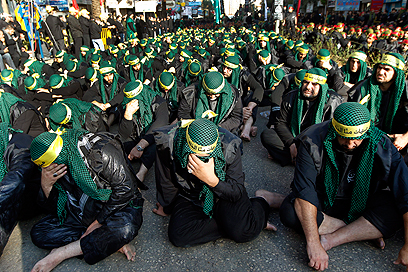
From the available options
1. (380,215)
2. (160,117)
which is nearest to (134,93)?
(160,117)

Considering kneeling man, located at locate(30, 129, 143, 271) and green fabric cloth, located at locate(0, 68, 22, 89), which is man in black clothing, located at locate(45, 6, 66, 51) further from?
kneeling man, located at locate(30, 129, 143, 271)

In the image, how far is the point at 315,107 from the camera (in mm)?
3279

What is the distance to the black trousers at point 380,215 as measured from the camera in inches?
81.1

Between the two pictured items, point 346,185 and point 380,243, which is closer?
point 380,243

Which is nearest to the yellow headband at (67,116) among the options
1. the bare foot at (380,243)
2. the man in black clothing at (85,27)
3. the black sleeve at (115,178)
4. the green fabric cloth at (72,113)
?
the green fabric cloth at (72,113)

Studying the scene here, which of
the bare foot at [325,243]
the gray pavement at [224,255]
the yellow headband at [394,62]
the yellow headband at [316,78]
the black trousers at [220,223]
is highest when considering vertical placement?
the yellow headband at [394,62]

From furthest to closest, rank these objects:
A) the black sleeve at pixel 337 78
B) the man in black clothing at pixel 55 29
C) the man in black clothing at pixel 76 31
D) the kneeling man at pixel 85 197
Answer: the man in black clothing at pixel 76 31, the man in black clothing at pixel 55 29, the black sleeve at pixel 337 78, the kneeling man at pixel 85 197

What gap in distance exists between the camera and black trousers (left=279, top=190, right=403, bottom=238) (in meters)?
2.06

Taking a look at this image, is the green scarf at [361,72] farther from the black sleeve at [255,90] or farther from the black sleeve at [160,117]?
the black sleeve at [160,117]

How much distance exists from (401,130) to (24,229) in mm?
4322

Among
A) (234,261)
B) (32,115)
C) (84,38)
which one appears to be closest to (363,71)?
(234,261)

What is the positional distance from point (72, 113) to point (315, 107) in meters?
3.06

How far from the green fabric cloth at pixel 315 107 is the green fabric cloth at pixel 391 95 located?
0.56 m

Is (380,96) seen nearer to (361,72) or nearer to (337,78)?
(337,78)
